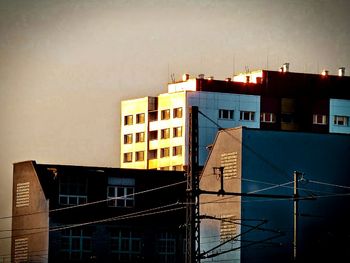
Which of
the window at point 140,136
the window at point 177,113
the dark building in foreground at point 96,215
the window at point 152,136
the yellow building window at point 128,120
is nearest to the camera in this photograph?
the dark building in foreground at point 96,215

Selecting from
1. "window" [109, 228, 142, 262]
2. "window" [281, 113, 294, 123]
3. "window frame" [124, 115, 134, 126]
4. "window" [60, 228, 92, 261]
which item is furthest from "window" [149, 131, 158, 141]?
"window" [60, 228, 92, 261]

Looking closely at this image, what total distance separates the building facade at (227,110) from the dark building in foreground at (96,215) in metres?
44.7

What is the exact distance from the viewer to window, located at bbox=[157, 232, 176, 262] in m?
106

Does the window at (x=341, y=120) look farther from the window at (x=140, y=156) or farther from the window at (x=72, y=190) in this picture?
the window at (x=72, y=190)

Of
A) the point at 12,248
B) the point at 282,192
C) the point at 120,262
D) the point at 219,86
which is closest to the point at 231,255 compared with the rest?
the point at 282,192

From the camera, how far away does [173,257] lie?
106625 millimetres

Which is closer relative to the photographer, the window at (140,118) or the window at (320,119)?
the window at (140,118)

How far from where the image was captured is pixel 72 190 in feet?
345

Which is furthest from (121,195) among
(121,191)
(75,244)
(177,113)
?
(177,113)

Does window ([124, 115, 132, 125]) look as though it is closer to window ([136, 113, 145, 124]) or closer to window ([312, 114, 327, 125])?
window ([136, 113, 145, 124])

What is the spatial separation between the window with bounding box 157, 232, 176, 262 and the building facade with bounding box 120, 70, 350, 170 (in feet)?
148

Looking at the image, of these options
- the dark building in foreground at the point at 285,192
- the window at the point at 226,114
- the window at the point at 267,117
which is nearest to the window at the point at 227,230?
the dark building in foreground at the point at 285,192

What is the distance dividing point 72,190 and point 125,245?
505 centimetres

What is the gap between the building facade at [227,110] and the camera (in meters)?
157
